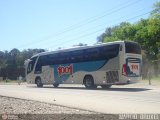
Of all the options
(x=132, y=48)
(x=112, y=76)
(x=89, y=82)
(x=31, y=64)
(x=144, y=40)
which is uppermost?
(x=144, y=40)

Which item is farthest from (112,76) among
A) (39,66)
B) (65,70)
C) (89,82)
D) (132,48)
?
(39,66)

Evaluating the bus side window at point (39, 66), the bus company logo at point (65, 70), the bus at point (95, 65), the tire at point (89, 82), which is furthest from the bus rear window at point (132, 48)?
the bus side window at point (39, 66)

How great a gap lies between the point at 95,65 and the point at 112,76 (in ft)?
6.48

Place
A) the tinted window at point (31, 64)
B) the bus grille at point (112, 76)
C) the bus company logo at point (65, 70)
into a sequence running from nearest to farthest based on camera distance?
the bus grille at point (112, 76)
the bus company logo at point (65, 70)
the tinted window at point (31, 64)

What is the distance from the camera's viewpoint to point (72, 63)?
3052 centimetres

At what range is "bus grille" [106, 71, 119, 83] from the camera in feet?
86.4

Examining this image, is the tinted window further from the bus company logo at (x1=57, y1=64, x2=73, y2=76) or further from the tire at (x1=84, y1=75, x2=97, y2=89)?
the tire at (x1=84, y1=75, x2=97, y2=89)

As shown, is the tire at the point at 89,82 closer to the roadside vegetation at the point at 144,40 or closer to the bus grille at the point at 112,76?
the bus grille at the point at 112,76

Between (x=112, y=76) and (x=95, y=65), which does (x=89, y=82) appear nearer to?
(x=95, y=65)

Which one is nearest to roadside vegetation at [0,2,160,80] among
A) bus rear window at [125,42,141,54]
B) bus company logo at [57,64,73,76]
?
bus company logo at [57,64,73,76]

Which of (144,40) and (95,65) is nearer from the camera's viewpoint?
(95,65)

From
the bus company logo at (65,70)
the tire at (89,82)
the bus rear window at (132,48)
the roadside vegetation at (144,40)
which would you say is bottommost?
the tire at (89,82)

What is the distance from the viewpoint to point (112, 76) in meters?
26.7

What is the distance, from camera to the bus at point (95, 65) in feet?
84.9
